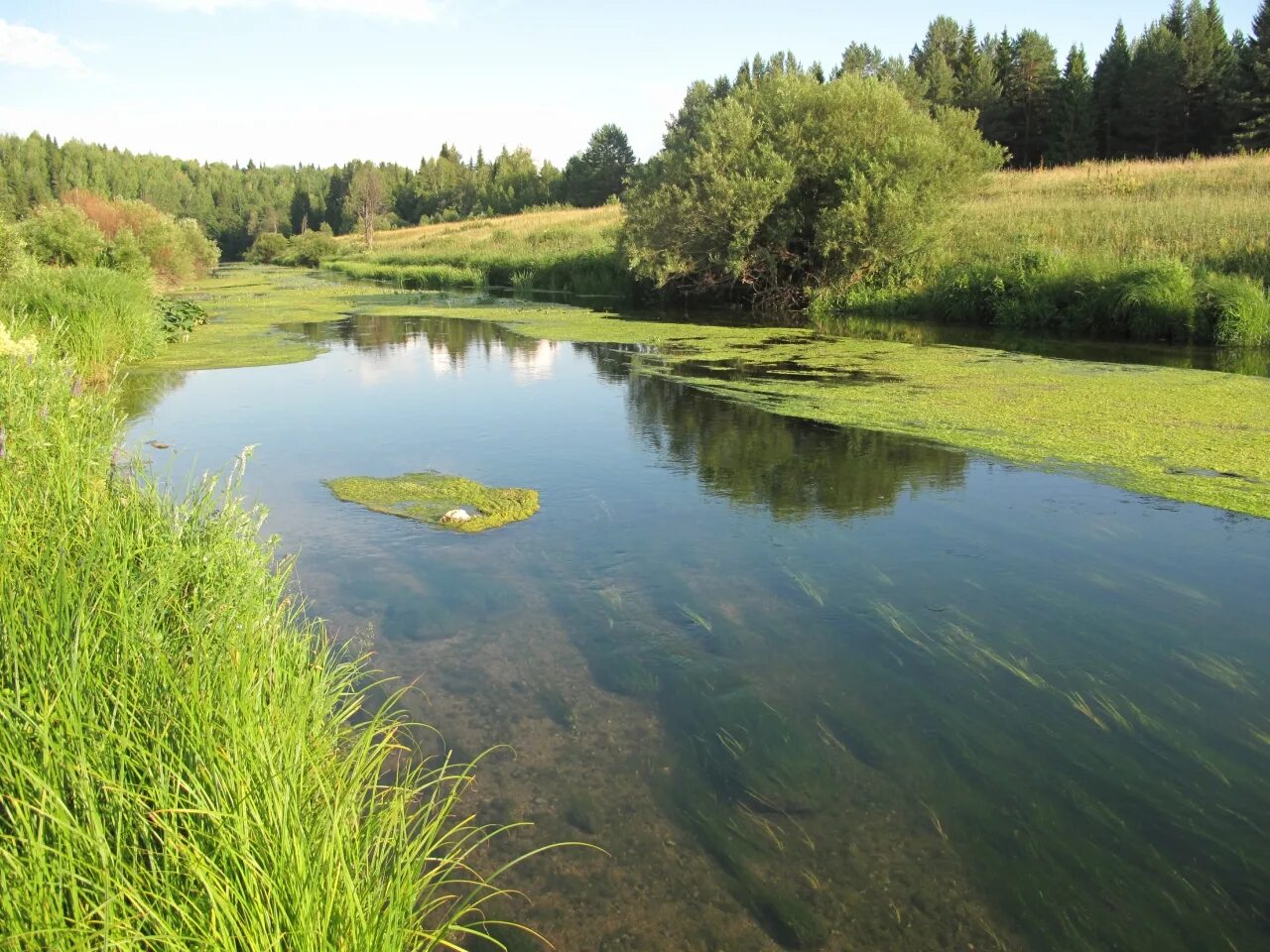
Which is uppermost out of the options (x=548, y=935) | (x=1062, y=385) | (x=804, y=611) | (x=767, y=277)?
(x=767, y=277)

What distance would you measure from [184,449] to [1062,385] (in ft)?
30.7

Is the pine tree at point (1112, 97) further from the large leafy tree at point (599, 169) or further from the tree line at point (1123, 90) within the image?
the large leafy tree at point (599, 169)

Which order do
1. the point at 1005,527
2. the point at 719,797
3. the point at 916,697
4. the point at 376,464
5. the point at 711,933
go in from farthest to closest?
the point at 376,464 < the point at 1005,527 < the point at 916,697 < the point at 719,797 < the point at 711,933

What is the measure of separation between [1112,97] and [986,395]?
36.2 m

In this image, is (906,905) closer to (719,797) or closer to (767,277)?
(719,797)

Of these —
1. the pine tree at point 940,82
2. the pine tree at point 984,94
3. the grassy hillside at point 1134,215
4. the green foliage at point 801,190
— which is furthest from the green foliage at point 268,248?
the grassy hillside at point 1134,215

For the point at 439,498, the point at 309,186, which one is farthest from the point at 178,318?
the point at 309,186

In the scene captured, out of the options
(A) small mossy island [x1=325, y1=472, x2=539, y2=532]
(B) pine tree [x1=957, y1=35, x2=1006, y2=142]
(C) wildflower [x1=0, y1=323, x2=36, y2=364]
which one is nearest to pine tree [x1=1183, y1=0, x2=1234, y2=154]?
(B) pine tree [x1=957, y1=35, x2=1006, y2=142]

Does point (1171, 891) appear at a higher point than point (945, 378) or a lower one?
lower

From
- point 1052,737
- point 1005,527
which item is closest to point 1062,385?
point 1005,527

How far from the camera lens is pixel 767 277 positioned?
2145cm

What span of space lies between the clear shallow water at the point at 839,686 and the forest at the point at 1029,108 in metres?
21.7

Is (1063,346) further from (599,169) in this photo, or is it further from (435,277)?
(599,169)

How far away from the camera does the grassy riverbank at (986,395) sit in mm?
6945
